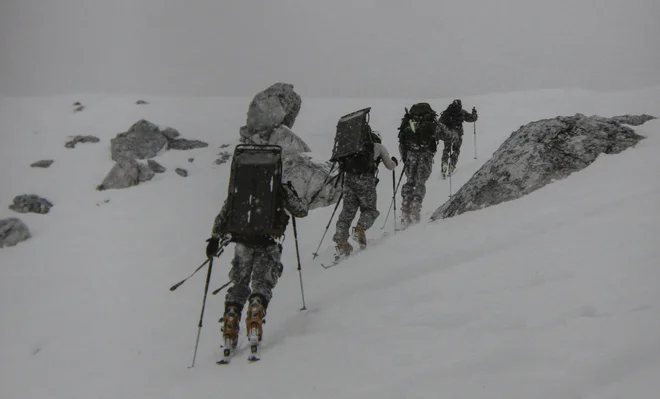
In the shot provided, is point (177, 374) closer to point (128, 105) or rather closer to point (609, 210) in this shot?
point (609, 210)

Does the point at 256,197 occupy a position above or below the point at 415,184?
below

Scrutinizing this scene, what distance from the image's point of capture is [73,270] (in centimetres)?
1533

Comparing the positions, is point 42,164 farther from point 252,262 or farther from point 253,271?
point 253,271

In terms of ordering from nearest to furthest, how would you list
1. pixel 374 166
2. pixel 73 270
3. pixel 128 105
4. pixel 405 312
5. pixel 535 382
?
pixel 535 382
pixel 405 312
pixel 374 166
pixel 73 270
pixel 128 105

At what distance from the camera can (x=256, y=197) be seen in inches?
228

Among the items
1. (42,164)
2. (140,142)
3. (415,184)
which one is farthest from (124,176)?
(415,184)

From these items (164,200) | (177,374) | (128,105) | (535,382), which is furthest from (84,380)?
(128,105)

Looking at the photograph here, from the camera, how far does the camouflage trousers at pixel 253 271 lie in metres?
5.69

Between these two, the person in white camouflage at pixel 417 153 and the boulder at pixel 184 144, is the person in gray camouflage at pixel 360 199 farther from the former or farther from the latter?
the boulder at pixel 184 144

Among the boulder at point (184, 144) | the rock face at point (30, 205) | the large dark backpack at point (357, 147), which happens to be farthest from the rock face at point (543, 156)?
the boulder at point (184, 144)

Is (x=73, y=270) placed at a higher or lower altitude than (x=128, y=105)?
lower

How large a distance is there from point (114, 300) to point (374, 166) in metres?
8.20

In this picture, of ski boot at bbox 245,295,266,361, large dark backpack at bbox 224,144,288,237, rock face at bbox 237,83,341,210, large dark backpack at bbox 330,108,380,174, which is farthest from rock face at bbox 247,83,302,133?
ski boot at bbox 245,295,266,361

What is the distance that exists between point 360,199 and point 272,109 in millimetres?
16464
